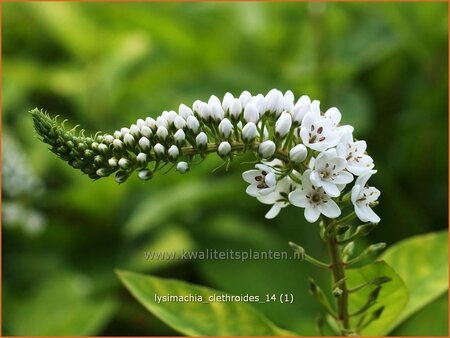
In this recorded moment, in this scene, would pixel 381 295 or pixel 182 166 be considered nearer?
pixel 182 166

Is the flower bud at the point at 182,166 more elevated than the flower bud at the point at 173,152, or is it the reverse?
the flower bud at the point at 173,152

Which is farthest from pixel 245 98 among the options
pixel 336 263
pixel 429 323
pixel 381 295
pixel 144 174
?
pixel 429 323

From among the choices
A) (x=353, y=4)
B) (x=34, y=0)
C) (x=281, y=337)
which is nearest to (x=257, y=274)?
(x=281, y=337)

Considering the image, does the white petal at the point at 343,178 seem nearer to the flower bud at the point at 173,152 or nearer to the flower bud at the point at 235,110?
the flower bud at the point at 235,110

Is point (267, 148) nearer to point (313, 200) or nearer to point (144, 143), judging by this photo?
point (313, 200)

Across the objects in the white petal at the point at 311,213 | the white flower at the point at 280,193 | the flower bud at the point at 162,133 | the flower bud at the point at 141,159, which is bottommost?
the white petal at the point at 311,213

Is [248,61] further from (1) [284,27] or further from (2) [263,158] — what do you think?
(2) [263,158]

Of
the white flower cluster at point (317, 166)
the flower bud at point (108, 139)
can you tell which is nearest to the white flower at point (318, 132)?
the white flower cluster at point (317, 166)

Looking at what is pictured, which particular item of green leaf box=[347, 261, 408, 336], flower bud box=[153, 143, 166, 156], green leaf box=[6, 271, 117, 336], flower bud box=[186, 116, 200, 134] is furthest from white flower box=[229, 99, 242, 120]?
green leaf box=[6, 271, 117, 336]
